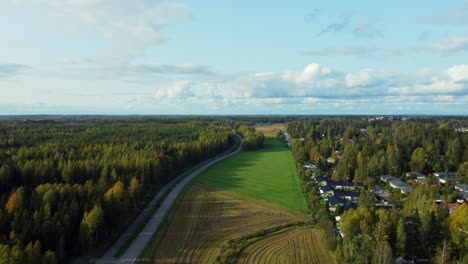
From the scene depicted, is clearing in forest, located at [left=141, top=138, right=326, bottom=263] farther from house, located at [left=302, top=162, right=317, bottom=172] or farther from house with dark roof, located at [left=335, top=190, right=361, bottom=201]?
house with dark roof, located at [left=335, top=190, right=361, bottom=201]

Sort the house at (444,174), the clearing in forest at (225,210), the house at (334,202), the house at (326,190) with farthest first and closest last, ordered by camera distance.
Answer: the house at (444,174), the house at (326,190), the house at (334,202), the clearing in forest at (225,210)

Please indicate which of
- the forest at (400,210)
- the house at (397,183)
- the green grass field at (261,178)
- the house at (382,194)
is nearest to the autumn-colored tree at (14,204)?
the forest at (400,210)

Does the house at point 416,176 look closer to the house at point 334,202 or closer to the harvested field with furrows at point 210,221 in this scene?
the house at point 334,202

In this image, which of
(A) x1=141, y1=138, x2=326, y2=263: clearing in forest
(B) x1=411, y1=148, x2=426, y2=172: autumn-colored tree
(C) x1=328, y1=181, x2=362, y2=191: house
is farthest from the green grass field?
(B) x1=411, y1=148, x2=426, y2=172: autumn-colored tree

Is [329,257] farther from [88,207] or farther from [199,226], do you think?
[88,207]

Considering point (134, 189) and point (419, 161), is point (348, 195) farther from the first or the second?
point (134, 189)
